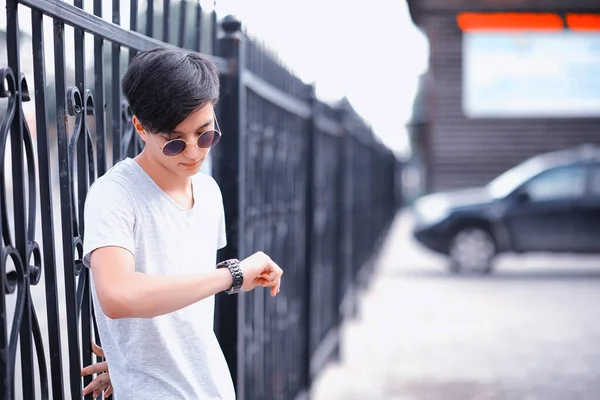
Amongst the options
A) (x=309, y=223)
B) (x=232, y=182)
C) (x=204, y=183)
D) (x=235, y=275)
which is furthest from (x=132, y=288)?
(x=309, y=223)

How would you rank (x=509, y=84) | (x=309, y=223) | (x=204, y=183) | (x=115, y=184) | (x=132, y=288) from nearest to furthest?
1. (x=132, y=288)
2. (x=115, y=184)
3. (x=204, y=183)
4. (x=309, y=223)
5. (x=509, y=84)

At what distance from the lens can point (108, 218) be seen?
5.99ft

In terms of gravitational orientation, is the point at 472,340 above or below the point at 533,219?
below

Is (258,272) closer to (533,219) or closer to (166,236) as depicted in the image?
(166,236)

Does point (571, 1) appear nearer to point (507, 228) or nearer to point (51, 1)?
point (507, 228)

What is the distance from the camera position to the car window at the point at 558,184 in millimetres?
13523

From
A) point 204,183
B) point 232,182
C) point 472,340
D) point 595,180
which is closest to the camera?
point 204,183

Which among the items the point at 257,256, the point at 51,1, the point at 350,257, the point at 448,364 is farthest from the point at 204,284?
the point at 350,257

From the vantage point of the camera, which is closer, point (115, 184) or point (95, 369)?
point (115, 184)

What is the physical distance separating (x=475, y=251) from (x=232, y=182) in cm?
1065

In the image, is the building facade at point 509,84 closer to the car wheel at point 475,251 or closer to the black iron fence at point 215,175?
the car wheel at point 475,251

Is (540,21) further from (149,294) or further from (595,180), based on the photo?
(149,294)

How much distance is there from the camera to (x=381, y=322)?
9.38m

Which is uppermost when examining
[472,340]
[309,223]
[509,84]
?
[509,84]
